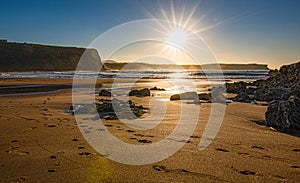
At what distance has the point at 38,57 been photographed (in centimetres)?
9625

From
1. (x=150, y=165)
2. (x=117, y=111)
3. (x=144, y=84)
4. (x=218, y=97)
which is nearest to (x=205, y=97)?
(x=218, y=97)

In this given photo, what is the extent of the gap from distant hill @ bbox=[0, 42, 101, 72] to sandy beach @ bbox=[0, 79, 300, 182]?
3388 inches

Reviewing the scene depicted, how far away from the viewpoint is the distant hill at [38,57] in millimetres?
86625

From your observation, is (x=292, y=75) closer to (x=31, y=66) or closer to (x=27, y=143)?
(x=27, y=143)

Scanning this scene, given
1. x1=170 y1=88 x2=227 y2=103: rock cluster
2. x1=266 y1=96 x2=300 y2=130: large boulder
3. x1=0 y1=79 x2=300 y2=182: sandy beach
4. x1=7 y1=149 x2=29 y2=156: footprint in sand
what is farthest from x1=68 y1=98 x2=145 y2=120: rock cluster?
x1=170 y1=88 x2=227 y2=103: rock cluster

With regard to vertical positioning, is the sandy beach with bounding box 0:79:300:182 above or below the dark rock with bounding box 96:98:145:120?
below

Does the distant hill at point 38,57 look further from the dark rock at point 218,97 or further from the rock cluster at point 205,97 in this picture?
the dark rock at point 218,97

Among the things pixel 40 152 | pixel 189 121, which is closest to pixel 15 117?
pixel 40 152

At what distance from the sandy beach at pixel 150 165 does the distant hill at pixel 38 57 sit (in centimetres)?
8605

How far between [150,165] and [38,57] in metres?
104

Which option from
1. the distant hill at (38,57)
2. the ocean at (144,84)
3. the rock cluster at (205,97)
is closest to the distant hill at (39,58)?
the distant hill at (38,57)

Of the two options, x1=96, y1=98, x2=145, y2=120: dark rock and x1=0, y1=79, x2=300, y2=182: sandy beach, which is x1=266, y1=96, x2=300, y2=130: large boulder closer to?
x1=0, y1=79, x2=300, y2=182: sandy beach

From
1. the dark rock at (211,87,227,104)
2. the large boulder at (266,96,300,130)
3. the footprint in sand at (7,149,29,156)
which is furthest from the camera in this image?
the dark rock at (211,87,227,104)

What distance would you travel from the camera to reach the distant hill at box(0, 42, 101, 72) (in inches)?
3410
